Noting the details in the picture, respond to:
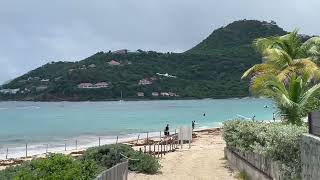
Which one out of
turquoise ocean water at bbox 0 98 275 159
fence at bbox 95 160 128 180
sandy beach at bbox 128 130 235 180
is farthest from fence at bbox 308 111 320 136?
turquoise ocean water at bbox 0 98 275 159

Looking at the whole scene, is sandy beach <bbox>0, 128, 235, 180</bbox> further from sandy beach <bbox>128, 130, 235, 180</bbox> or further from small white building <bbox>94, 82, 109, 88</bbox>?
small white building <bbox>94, 82, 109, 88</bbox>

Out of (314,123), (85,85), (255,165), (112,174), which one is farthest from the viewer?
(85,85)

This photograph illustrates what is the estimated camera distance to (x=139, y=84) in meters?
196

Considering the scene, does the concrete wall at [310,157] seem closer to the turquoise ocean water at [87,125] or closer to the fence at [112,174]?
the fence at [112,174]

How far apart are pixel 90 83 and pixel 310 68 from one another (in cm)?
17582

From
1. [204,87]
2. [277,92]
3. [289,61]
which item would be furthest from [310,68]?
[204,87]

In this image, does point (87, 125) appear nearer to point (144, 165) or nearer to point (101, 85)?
point (144, 165)

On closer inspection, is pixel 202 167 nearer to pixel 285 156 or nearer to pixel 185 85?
pixel 285 156

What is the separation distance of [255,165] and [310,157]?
6575 millimetres

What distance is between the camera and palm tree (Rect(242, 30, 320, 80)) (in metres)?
25.0

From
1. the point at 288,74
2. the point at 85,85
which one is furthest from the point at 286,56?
the point at 85,85

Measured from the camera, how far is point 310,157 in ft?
37.0

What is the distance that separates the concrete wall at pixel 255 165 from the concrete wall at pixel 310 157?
7.43 feet

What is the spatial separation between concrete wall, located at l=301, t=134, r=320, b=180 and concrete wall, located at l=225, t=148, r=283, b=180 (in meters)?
2.27
